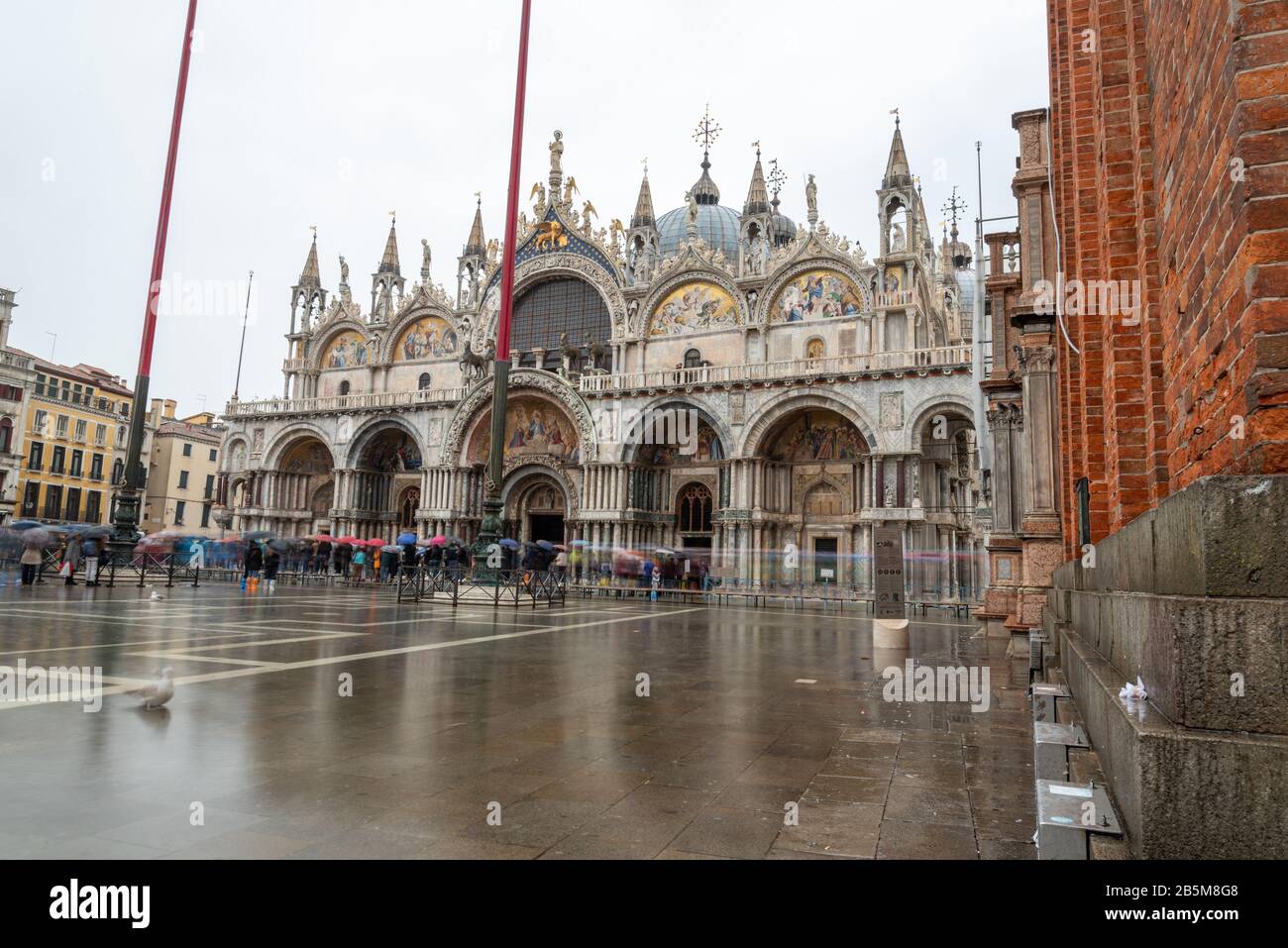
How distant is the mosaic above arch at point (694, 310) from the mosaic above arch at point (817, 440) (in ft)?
17.0

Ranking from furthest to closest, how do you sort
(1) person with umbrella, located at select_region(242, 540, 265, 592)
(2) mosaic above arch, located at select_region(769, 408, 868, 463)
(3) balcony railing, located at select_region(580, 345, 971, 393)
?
(2) mosaic above arch, located at select_region(769, 408, 868, 463)
(3) balcony railing, located at select_region(580, 345, 971, 393)
(1) person with umbrella, located at select_region(242, 540, 265, 592)

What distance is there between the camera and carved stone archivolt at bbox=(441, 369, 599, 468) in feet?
108

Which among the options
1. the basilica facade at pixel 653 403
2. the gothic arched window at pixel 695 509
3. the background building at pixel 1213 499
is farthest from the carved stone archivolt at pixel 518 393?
the background building at pixel 1213 499

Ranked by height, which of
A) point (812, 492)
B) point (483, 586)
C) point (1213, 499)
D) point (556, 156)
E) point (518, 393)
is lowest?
point (483, 586)

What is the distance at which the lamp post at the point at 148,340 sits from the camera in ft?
70.5

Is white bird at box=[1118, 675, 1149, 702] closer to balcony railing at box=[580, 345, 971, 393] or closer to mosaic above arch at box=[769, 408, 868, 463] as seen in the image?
balcony railing at box=[580, 345, 971, 393]

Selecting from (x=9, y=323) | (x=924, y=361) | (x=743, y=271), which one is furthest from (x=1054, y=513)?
(x=9, y=323)

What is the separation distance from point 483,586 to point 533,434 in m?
17.2

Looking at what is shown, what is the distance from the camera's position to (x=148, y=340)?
72.6 ft

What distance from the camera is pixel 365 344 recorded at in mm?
41094

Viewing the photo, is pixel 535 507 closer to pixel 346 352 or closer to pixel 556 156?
pixel 346 352

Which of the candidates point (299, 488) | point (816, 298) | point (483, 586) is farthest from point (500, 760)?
Result: point (299, 488)

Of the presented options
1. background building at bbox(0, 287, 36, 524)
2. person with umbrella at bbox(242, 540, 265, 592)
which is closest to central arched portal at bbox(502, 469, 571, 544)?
person with umbrella at bbox(242, 540, 265, 592)

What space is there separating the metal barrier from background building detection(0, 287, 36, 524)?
1396 inches
